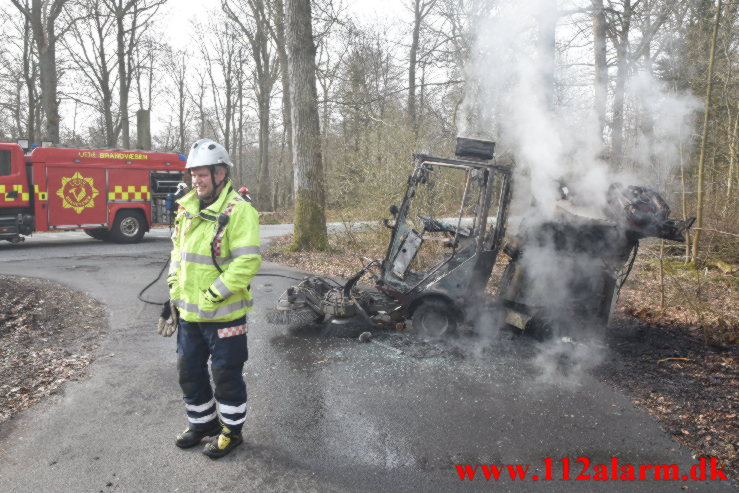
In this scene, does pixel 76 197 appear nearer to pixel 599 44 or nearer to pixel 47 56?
pixel 47 56

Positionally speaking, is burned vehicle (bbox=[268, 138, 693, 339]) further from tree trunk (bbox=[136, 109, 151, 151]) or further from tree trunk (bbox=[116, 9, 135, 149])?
tree trunk (bbox=[116, 9, 135, 149])

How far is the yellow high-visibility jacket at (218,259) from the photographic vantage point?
3.18 m

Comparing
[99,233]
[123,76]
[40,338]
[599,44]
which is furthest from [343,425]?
[123,76]

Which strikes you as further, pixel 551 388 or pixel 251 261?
pixel 551 388

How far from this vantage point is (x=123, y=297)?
777 cm

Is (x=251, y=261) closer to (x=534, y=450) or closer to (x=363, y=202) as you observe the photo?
(x=534, y=450)

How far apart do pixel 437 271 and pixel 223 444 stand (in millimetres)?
Result: 3217

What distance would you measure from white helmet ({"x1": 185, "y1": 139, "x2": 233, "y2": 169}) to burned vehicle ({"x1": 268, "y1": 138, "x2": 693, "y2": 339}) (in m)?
2.70

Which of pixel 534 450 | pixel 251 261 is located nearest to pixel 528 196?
pixel 534 450

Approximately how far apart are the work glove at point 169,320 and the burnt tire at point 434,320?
2984mm

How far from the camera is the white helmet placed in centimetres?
331

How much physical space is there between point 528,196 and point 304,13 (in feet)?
25.2

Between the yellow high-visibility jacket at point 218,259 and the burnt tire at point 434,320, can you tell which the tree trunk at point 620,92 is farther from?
the yellow high-visibility jacket at point 218,259

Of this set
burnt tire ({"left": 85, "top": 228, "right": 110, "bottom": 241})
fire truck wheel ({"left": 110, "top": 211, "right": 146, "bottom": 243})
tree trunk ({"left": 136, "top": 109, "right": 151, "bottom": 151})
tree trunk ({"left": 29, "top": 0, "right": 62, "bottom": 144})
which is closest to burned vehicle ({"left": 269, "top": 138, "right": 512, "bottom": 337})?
fire truck wheel ({"left": 110, "top": 211, "right": 146, "bottom": 243})
